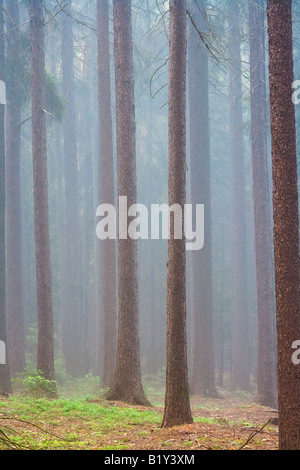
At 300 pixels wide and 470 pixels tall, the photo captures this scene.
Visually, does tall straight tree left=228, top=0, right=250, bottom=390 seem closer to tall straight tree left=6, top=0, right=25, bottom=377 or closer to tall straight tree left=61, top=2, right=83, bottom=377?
tall straight tree left=61, top=2, right=83, bottom=377

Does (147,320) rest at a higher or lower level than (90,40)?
lower

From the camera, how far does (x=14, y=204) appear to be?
59.9ft

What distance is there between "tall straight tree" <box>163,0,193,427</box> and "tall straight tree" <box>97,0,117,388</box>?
724 centimetres

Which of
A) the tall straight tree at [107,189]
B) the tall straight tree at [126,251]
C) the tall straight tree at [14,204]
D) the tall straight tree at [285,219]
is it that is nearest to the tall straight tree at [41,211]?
the tall straight tree at [126,251]

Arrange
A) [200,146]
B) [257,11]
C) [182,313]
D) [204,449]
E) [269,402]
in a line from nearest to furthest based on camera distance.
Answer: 1. [204,449]
2. [182,313]
3. [269,402]
4. [257,11]
5. [200,146]

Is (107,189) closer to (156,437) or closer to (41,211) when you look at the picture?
(41,211)

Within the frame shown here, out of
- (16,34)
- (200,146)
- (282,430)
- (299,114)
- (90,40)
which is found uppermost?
(90,40)

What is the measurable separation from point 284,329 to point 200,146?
541 inches

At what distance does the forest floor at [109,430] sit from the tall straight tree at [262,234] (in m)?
3.51

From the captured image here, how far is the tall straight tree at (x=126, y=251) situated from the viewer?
11.7 metres

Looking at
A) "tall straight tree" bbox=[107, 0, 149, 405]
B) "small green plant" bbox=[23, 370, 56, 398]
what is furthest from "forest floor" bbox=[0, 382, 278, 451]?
"tall straight tree" bbox=[107, 0, 149, 405]

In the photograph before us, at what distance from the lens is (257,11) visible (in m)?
16.9

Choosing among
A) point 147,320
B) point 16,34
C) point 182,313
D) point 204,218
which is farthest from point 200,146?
point 147,320
